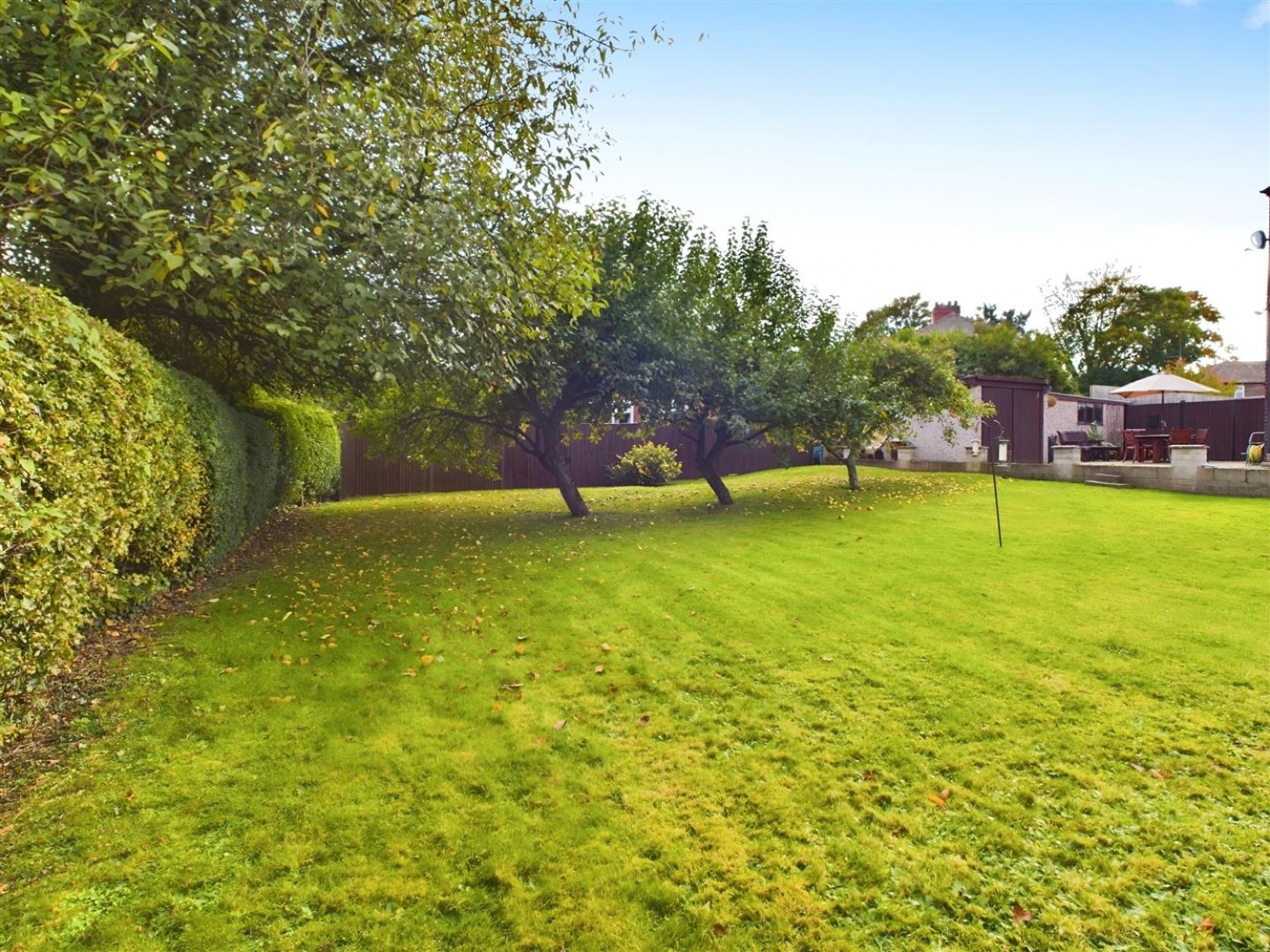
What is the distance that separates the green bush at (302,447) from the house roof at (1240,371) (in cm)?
5080

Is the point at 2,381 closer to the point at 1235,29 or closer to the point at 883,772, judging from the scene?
the point at 883,772

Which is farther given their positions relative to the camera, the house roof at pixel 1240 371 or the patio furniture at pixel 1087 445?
the house roof at pixel 1240 371

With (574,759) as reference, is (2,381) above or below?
above

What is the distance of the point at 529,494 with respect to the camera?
17.0 m

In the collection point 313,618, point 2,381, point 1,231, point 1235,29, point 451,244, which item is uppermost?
point 1235,29

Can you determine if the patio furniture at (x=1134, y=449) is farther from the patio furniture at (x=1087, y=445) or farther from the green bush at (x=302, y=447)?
the green bush at (x=302, y=447)

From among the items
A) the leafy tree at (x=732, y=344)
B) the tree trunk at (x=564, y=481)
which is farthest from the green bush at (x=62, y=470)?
the tree trunk at (x=564, y=481)

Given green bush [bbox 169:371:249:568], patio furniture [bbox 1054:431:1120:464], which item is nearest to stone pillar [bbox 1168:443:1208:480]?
patio furniture [bbox 1054:431:1120:464]

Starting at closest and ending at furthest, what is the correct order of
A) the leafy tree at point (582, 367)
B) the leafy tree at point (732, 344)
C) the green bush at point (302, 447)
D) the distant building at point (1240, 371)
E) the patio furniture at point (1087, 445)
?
the leafy tree at point (582, 367) < the green bush at point (302, 447) < the leafy tree at point (732, 344) < the patio furniture at point (1087, 445) < the distant building at point (1240, 371)

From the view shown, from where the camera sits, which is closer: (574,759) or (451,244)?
(574,759)

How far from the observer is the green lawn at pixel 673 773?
2.23 metres

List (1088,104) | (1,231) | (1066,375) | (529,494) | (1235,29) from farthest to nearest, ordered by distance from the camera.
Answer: (1066,375) < (529,494) < (1088,104) < (1235,29) < (1,231)

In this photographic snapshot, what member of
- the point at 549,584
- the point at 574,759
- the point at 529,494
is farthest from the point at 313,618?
the point at 529,494

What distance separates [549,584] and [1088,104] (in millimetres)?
10383
